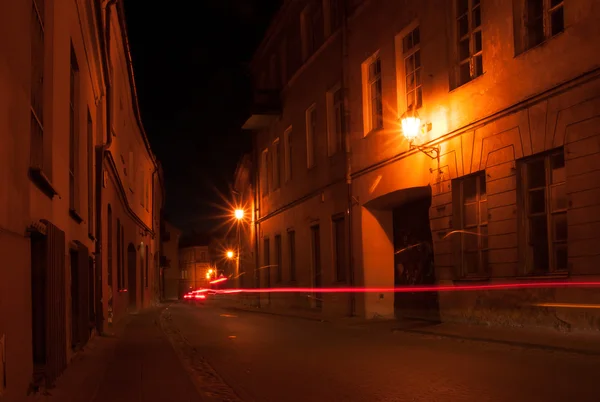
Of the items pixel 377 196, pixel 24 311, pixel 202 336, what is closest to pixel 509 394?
pixel 24 311

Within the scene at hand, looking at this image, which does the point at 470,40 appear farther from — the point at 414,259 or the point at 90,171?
the point at 90,171

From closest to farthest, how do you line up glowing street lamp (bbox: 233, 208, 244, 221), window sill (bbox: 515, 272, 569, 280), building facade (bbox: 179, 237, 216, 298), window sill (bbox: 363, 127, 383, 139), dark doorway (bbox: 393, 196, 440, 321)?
1. window sill (bbox: 515, 272, 569, 280)
2. dark doorway (bbox: 393, 196, 440, 321)
3. window sill (bbox: 363, 127, 383, 139)
4. glowing street lamp (bbox: 233, 208, 244, 221)
5. building facade (bbox: 179, 237, 216, 298)

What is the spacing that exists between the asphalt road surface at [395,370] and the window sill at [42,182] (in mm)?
3187

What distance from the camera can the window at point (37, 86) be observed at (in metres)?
6.99

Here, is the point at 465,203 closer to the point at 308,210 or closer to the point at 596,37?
the point at 596,37

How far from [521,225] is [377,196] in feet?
18.6

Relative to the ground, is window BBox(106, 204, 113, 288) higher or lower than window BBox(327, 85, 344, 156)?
lower

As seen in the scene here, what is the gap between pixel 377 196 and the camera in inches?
690

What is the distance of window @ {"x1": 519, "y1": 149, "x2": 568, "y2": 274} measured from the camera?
37.8 ft

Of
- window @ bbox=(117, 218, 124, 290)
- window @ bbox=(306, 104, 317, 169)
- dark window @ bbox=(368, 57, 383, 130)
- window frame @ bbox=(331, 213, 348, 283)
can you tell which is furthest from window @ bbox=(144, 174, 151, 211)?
dark window @ bbox=(368, 57, 383, 130)

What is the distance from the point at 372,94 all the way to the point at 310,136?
5.80 meters

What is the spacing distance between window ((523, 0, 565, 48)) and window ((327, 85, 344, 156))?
9167mm

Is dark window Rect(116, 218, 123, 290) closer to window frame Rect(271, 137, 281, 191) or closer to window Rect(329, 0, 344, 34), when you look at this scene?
window frame Rect(271, 137, 281, 191)

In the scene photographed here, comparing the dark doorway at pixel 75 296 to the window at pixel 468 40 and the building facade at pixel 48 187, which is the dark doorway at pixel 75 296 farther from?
the window at pixel 468 40
